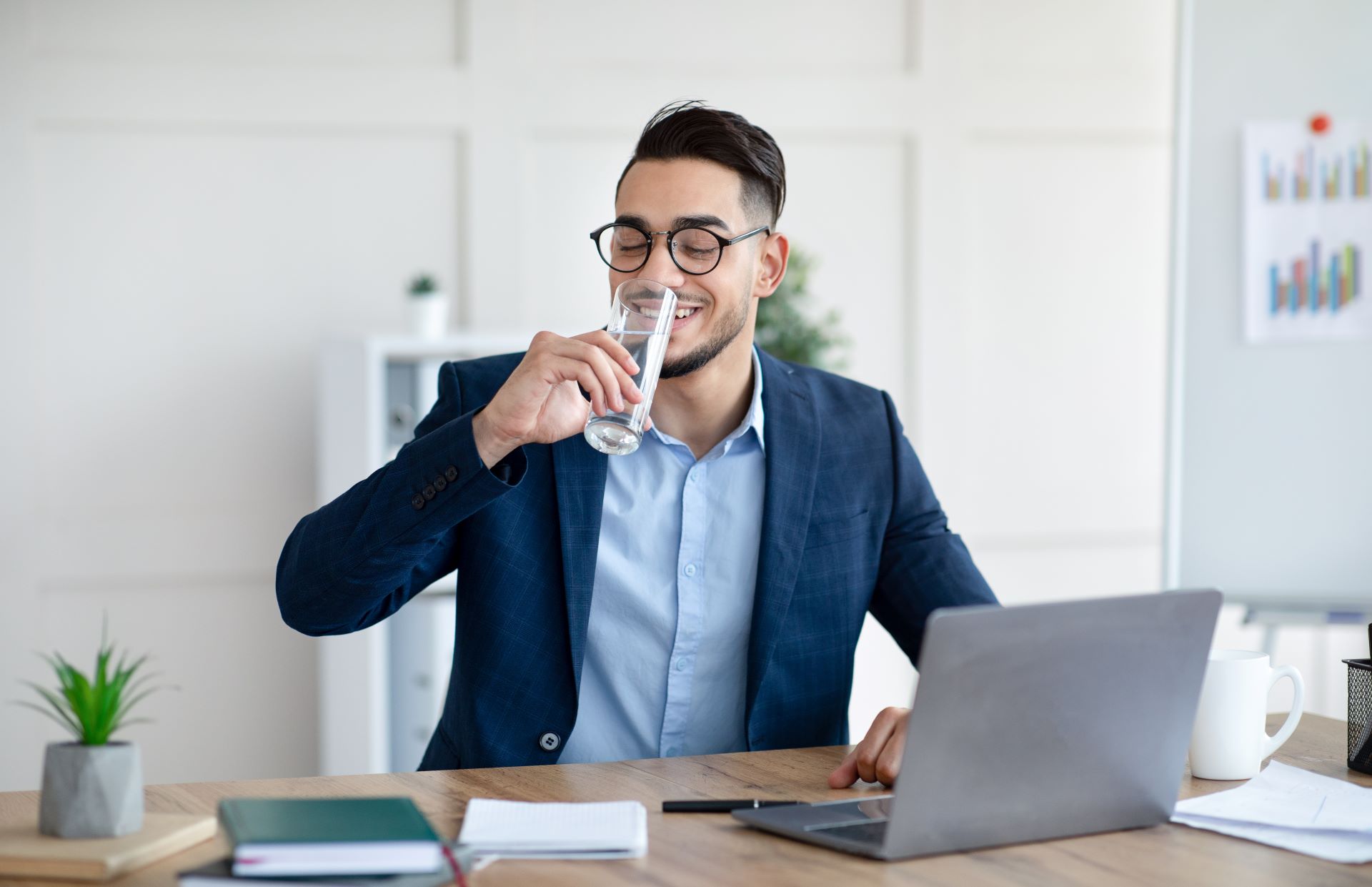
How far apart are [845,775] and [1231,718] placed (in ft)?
1.41

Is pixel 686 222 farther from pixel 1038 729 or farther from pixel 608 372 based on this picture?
pixel 1038 729

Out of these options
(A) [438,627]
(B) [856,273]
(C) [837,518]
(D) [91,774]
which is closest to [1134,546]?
(B) [856,273]

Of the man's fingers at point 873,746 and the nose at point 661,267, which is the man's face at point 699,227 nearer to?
the nose at point 661,267

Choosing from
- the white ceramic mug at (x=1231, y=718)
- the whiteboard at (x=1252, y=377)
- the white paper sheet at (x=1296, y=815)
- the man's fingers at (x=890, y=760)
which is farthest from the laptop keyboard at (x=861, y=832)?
the whiteboard at (x=1252, y=377)

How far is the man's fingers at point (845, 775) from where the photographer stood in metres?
1.47

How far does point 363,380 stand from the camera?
3.23 metres

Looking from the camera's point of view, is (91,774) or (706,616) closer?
(91,774)

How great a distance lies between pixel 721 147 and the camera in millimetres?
2016

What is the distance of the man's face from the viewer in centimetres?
194

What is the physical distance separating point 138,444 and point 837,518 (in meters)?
2.28

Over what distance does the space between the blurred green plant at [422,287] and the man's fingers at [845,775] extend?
225 cm

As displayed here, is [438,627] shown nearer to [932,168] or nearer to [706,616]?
[706,616]

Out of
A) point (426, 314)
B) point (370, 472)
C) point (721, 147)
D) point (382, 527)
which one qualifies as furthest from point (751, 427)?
point (426, 314)

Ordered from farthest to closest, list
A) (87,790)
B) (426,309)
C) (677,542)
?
(426,309) < (677,542) < (87,790)
